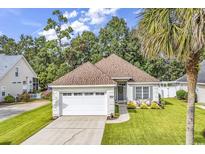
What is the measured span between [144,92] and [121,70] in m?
2.80

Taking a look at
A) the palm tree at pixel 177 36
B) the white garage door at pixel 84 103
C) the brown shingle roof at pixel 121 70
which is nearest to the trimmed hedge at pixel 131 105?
the brown shingle roof at pixel 121 70

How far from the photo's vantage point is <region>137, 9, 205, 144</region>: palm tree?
269 inches

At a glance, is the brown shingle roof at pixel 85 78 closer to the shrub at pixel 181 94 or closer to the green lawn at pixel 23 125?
the green lawn at pixel 23 125

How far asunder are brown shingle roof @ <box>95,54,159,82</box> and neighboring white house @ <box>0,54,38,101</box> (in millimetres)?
9027

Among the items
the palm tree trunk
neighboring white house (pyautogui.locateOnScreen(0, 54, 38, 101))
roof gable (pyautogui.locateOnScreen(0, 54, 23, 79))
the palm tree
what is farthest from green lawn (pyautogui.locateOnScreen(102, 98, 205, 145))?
roof gable (pyautogui.locateOnScreen(0, 54, 23, 79))

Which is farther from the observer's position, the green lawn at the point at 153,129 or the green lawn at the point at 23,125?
the green lawn at the point at 23,125

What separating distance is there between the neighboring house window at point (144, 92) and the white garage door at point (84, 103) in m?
5.83

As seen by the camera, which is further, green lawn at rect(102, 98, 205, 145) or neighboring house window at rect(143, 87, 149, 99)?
neighboring house window at rect(143, 87, 149, 99)

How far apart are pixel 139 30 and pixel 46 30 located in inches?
439

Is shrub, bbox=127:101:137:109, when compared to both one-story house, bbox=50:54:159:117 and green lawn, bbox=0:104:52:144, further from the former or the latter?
green lawn, bbox=0:104:52:144

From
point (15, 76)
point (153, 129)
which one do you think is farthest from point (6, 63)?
point (153, 129)

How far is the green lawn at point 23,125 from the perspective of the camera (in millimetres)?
11197

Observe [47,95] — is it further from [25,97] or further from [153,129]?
[153,129]

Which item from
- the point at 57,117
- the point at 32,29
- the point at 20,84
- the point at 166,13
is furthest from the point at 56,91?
the point at 20,84
